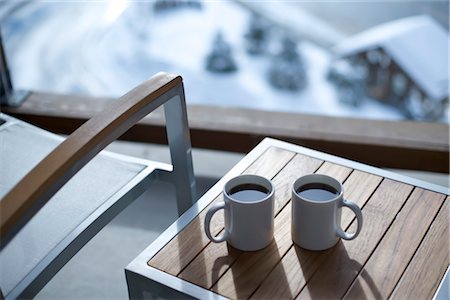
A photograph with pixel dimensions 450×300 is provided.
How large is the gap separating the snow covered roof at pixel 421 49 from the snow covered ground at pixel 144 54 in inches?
8.2

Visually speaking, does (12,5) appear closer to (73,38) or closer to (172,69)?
(73,38)

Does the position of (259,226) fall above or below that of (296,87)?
above

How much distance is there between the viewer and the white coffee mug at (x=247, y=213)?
892 millimetres

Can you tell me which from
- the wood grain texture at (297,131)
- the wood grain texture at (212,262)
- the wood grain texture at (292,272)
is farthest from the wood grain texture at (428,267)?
the wood grain texture at (297,131)

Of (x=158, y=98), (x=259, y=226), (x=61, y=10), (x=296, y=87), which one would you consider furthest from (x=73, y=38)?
(x=259, y=226)

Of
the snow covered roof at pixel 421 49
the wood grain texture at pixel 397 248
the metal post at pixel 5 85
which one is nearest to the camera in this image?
the wood grain texture at pixel 397 248

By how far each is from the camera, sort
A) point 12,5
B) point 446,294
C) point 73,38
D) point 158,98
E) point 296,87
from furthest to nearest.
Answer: point 296,87
point 73,38
point 12,5
point 158,98
point 446,294

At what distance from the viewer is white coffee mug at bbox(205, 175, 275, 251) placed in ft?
2.93

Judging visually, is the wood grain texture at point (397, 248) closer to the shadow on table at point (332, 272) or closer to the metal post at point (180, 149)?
the shadow on table at point (332, 272)

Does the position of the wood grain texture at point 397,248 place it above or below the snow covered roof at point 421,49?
above

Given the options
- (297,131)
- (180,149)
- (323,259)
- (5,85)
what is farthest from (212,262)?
(5,85)

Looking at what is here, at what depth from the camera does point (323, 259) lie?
0.92m

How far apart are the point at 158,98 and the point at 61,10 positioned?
154cm

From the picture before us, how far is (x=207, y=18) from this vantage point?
8.39 feet
